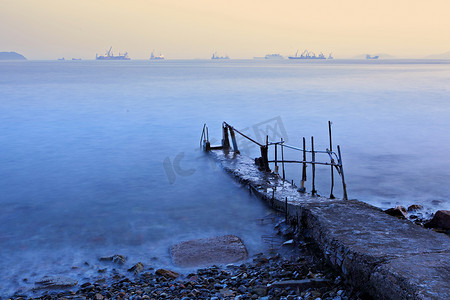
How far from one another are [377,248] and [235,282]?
2099 mm

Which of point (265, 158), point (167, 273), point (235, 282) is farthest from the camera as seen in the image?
point (265, 158)

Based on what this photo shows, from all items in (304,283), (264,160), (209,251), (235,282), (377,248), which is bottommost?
(209,251)

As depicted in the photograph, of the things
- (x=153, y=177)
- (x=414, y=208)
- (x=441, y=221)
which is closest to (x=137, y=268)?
(x=441, y=221)

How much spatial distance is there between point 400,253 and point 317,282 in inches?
44.9

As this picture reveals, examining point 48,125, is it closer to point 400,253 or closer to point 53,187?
point 53,187

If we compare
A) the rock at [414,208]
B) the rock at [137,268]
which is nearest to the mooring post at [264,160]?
the rock at [414,208]

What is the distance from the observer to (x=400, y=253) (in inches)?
201

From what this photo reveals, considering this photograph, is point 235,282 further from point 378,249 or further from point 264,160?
point 264,160

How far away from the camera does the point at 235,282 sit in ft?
20.2

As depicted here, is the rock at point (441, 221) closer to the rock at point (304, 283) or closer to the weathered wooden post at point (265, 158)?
the rock at point (304, 283)

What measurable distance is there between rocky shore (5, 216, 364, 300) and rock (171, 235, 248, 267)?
319 mm

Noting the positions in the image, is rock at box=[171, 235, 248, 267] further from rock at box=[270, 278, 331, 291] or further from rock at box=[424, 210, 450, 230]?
rock at box=[424, 210, 450, 230]

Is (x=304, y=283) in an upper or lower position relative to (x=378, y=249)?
lower

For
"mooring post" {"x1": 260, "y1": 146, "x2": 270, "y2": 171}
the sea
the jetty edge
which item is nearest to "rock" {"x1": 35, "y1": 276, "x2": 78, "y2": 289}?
the sea
